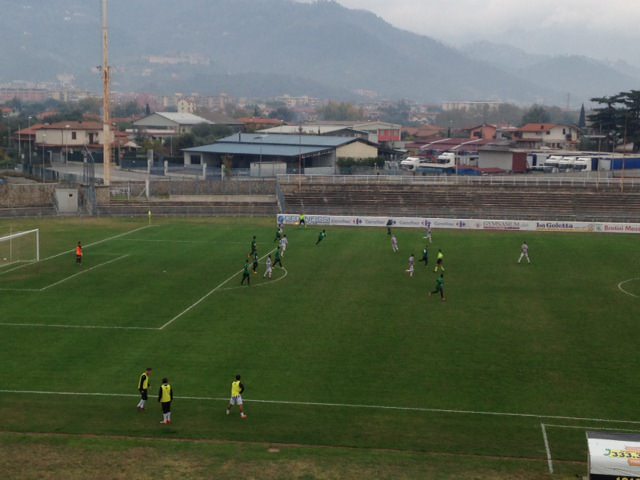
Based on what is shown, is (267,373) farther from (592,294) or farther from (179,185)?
(179,185)

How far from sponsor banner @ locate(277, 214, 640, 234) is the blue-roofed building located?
40372mm

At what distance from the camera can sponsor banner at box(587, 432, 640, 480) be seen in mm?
18141

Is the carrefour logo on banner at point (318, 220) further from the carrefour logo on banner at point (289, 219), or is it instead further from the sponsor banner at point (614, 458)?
the sponsor banner at point (614, 458)

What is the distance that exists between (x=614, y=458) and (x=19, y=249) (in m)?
44.4

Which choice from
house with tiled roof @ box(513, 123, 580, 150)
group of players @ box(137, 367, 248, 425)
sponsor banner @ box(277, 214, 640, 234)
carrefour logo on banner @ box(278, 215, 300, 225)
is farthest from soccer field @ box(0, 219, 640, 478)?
house with tiled roof @ box(513, 123, 580, 150)

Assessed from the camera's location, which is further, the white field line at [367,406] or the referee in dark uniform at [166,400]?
the white field line at [367,406]

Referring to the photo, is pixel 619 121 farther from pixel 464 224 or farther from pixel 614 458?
pixel 614 458

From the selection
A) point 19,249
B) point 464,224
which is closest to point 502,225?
point 464,224

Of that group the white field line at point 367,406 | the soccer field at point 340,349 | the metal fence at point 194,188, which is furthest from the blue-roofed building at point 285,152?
the white field line at point 367,406

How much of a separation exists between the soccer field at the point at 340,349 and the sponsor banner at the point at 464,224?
11.3 meters

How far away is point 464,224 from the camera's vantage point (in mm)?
69500

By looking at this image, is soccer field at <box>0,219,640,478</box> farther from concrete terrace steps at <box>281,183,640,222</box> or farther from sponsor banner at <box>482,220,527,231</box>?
concrete terrace steps at <box>281,183,640,222</box>

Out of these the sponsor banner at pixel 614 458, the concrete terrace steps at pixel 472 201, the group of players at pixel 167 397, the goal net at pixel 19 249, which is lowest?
the group of players at pixel 167 397

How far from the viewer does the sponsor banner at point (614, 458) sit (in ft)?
59.5
